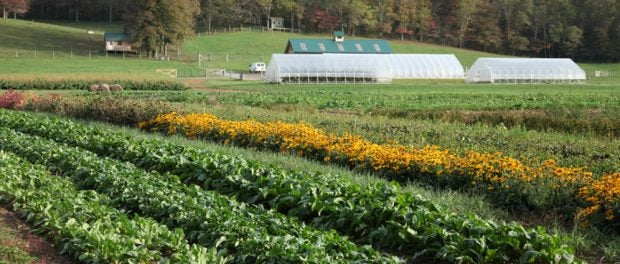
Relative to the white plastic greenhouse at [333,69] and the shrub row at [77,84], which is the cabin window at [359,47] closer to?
the white plastic greenhouse at [333,69]

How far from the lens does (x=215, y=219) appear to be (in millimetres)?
8266

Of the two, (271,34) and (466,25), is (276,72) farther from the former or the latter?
(466,25)

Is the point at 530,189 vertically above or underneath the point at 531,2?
underneath

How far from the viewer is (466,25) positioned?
110188 millimetres

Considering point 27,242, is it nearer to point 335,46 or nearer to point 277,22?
point 335,46

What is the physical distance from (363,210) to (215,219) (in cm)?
194

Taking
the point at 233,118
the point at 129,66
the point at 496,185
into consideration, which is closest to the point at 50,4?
the point at 129,66

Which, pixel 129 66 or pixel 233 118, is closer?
pixel 233 118

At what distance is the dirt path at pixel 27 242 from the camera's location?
25.1 ft

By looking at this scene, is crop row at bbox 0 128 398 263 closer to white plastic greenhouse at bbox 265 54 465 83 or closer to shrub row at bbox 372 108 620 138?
shrub row at bbox 372 108 620 138

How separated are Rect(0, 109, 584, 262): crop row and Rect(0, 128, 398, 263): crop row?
674 millimetres

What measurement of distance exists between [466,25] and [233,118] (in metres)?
94.9

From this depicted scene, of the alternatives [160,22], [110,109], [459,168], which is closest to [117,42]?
[160,22]

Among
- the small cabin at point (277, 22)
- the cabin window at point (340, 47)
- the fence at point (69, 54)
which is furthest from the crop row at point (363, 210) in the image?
the small cabin at point (277, 22)
